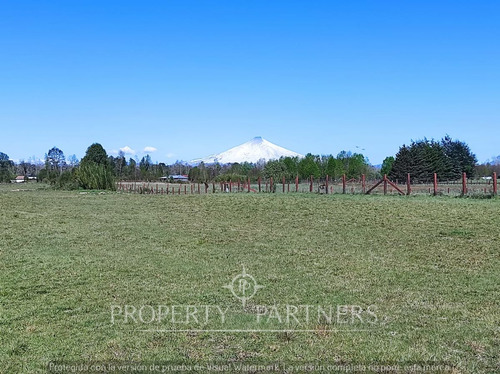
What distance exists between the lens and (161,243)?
959 cm

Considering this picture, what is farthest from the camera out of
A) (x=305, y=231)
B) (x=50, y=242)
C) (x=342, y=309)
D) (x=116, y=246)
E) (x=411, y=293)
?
(x=305, y=231)

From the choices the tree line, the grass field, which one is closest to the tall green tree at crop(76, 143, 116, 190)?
the tree line

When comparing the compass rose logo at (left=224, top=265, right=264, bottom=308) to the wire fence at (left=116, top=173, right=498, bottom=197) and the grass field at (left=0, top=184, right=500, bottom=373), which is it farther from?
the wire fence at (left=116, top=173, right=498, bottom=197)

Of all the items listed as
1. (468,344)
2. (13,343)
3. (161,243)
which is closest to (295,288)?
(468,344)

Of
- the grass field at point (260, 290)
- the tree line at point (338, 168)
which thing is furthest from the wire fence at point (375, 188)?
the grass field at point (260, 290)

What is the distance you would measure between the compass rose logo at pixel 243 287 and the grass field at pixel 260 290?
0.10 metres

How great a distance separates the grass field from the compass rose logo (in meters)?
0.10

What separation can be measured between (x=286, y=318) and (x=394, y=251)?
4.51 meters

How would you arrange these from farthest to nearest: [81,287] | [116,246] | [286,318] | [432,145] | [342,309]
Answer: [432,145]
[116,246]
[81,287]
[342,309]
[286,318]

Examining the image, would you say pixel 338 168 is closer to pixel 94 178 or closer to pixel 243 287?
pixel 94 178

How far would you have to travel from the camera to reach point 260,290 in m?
5.54

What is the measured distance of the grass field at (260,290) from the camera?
3627 mm

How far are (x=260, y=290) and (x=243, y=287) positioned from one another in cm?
25

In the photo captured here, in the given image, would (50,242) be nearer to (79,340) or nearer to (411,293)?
(79,340)
